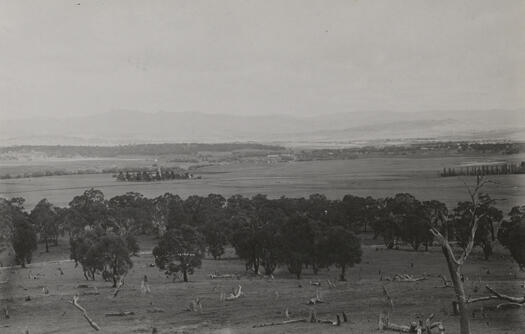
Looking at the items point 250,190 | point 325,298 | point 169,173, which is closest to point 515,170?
point 325,298

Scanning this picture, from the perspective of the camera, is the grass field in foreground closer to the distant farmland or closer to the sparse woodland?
the sparse woodland

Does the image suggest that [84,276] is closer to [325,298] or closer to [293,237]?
[293,237]

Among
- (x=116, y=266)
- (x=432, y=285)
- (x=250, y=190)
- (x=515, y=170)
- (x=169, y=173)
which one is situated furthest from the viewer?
(x=169, y=173)

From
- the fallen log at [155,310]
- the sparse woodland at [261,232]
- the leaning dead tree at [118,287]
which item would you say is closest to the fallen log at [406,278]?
the sparse woodland at [261,232]

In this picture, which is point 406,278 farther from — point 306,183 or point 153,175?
point 153,175

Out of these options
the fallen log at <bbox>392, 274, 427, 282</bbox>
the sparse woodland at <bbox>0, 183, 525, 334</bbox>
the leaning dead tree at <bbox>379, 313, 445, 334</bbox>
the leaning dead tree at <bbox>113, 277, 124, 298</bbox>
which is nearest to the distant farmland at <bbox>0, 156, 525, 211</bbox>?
the sparse woodland at <bbox>0, 183, 525, 334</bbox>

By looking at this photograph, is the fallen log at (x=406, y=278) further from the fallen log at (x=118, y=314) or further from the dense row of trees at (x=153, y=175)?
the dense row of trees at (x=153, y=175)
